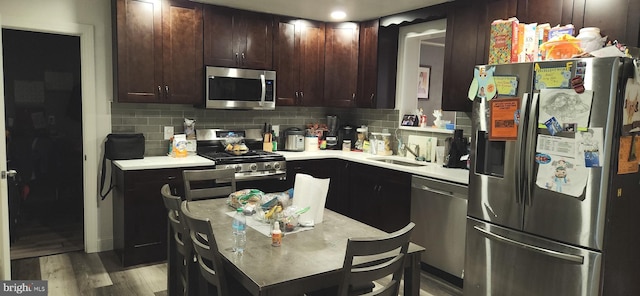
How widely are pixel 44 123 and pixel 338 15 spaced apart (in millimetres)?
3561

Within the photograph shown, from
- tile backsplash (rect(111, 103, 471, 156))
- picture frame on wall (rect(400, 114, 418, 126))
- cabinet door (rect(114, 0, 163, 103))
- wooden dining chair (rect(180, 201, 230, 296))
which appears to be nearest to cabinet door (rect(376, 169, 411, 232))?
tile backsplash (rect(111, 103, 471, 156))

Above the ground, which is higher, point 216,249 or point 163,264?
point 216,249

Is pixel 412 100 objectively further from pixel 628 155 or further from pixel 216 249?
pixel 216 249

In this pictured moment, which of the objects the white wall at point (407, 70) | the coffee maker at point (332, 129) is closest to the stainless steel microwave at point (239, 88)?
the coffee maker at point (332, 129)

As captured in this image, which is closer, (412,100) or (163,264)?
(163,264)

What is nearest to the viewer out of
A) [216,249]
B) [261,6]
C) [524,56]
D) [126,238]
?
[216,249]

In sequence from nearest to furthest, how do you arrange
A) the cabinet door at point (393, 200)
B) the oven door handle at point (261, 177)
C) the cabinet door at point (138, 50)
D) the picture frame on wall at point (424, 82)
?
the cabinet door at point (138, 50) < the cabinet door at point (393, 200) < the oven door handle at point (261, 177) < the picture frame on wall at point (424, 82)

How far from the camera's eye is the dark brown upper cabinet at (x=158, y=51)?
3.81 m

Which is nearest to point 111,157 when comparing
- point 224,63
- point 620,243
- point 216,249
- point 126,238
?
point 126,238

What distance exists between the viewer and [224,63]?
4.33 meters

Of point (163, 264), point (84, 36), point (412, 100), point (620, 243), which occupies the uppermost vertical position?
point (84, 36)

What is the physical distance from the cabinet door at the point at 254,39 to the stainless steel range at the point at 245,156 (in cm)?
74

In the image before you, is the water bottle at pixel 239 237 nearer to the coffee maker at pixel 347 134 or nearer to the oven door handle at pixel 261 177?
the oven door handle at pixel 261 177

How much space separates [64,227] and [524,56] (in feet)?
15.1
